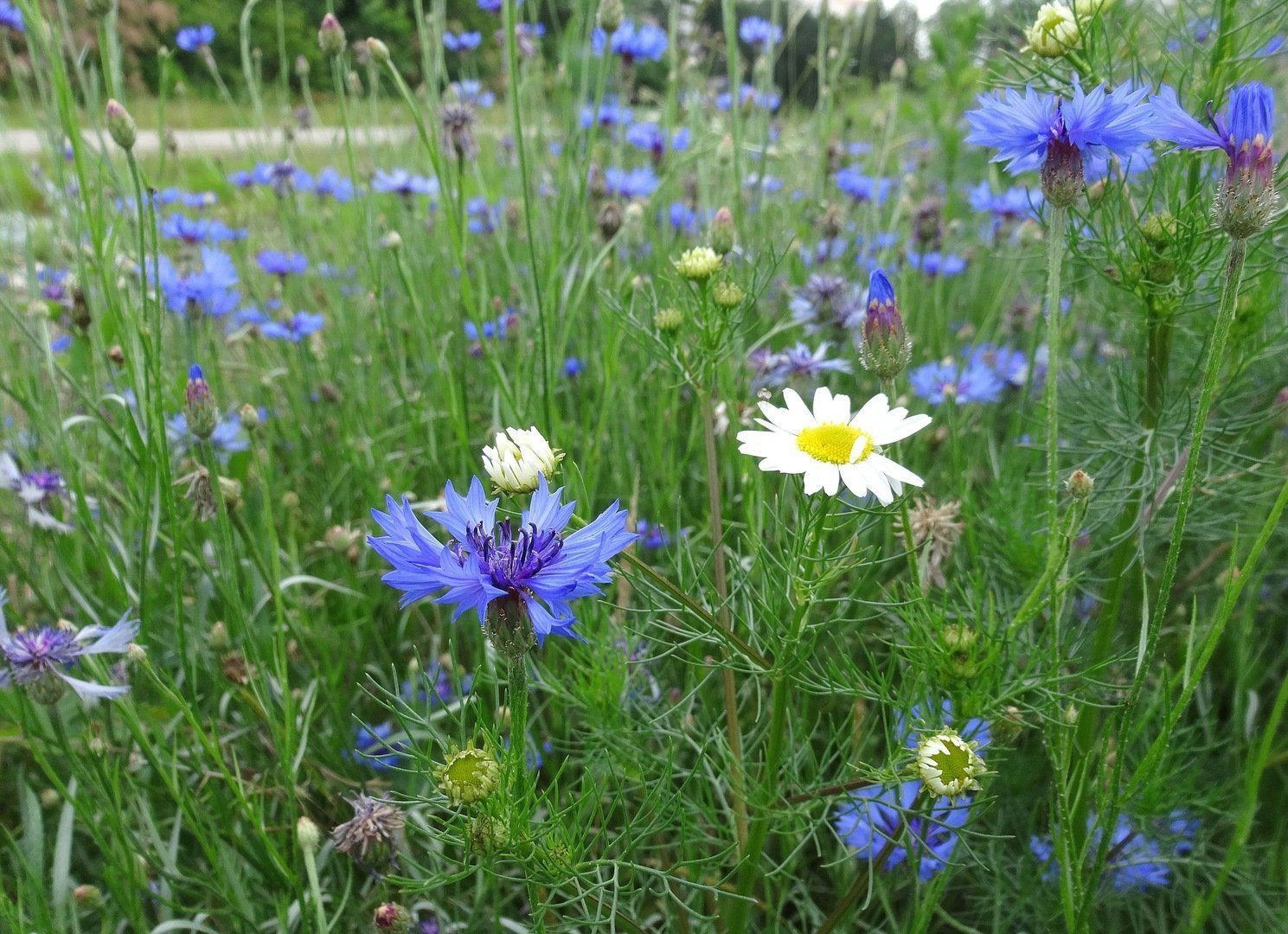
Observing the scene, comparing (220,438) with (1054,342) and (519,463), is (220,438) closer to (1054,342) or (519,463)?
(519,463)

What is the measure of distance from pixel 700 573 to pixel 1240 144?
43cm

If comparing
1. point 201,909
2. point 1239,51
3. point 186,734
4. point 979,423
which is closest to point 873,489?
point 1239,51

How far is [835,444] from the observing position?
63 centimetres

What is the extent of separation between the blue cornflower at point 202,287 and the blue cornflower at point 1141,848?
1323mm

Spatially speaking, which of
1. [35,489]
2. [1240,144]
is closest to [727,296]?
[1240,144]

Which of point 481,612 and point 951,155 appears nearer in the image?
point 481,612

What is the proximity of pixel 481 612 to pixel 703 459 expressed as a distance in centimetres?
91

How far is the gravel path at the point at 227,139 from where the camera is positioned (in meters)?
1.91

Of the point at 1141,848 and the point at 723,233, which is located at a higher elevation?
the point at 723,233

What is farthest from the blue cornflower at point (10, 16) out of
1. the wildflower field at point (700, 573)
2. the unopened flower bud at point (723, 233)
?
the unopened flower bud at point (723, 233)

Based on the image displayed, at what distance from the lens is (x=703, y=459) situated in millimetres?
1423

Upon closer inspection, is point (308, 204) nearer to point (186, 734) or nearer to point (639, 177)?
point (639, 177)

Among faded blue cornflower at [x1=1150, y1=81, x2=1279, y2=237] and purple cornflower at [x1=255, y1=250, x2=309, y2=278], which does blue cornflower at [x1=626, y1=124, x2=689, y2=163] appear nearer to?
purple cornflower at [x1=255, y1=250, x2=309, y2=278]

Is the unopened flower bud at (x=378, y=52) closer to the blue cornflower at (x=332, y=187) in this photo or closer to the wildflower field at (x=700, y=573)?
the wildflower field at (x=700, y=573)
